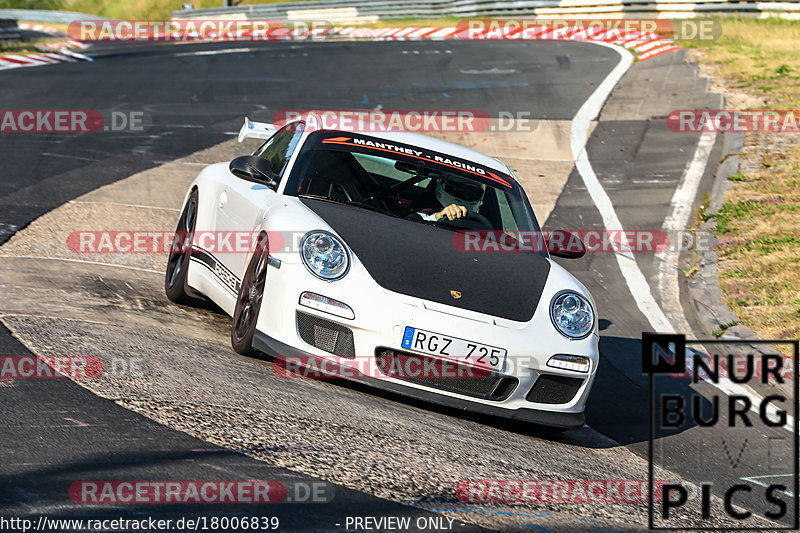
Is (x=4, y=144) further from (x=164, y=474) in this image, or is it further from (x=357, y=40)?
(x=357, y=40)

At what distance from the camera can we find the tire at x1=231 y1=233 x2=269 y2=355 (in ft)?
18.6

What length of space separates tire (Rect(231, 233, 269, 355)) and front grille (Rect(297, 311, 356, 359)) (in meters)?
0.34

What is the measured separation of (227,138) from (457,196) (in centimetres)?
806

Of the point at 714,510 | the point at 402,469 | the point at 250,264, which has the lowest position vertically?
the point at 714,510

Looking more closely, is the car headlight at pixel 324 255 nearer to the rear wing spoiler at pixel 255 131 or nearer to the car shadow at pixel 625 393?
the car shadow at pixel 625 393

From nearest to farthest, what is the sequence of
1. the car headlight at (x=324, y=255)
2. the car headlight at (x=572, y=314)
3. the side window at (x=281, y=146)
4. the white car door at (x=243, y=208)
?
the car headlight at (x=324, y=255), the car headlight at (x=572, y=314), the white car door at (x=243, y=208), the side window at (x=281, y=146)

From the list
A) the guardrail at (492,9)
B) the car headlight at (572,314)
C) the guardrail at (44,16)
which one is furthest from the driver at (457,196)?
the guardrail at (44,16)

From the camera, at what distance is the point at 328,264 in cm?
551

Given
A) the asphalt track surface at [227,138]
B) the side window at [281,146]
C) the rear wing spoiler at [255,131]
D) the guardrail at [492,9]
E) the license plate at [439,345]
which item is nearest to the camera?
the asphalt track surface at [227,138]

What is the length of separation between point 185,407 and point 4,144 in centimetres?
902

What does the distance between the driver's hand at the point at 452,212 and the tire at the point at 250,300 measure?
130 centimetres

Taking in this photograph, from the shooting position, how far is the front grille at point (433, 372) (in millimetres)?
5293

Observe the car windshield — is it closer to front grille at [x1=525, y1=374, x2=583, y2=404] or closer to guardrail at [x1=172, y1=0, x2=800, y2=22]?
front grille at [x1=525, y1=374, x2=583, y2=404]

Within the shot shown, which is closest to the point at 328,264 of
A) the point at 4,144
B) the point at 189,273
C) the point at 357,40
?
the point at 189,273
